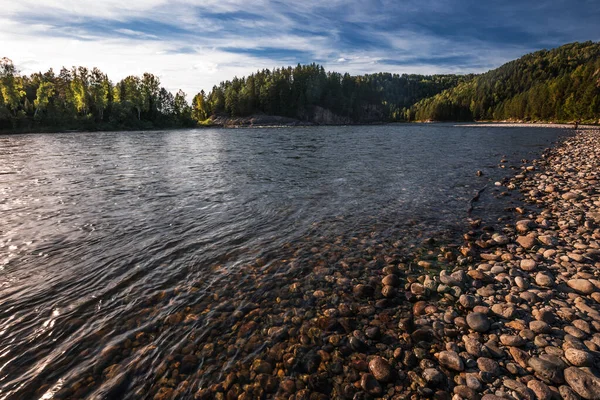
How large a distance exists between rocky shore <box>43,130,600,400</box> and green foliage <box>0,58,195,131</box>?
4744 inches

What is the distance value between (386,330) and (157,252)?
701 cm

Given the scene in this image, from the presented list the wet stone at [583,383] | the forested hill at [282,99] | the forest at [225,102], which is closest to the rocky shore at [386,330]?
the wet stone at [583,383]

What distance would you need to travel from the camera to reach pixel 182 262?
26.7ft

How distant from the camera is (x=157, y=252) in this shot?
8656 millimetres

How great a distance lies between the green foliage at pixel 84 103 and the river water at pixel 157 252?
327 feet

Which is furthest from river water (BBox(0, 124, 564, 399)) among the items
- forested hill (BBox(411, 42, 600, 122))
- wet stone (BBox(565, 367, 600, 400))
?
forested hill (BBox(411, 42, 600, 122))

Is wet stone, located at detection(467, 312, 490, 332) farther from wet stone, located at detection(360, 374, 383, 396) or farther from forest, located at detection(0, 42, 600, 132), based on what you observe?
forest, located at detection(0, 42, 600, 132)

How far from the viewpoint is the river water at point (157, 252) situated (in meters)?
4.87

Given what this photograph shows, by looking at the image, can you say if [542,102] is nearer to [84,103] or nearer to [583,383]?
[583,383]

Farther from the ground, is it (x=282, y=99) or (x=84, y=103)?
(x=282, y=99)

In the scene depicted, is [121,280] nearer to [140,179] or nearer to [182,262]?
[182,262]

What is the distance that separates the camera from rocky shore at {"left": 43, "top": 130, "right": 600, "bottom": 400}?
4344mm

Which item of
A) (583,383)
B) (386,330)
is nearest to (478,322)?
(583,383)

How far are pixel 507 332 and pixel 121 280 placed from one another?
8.80 metres
